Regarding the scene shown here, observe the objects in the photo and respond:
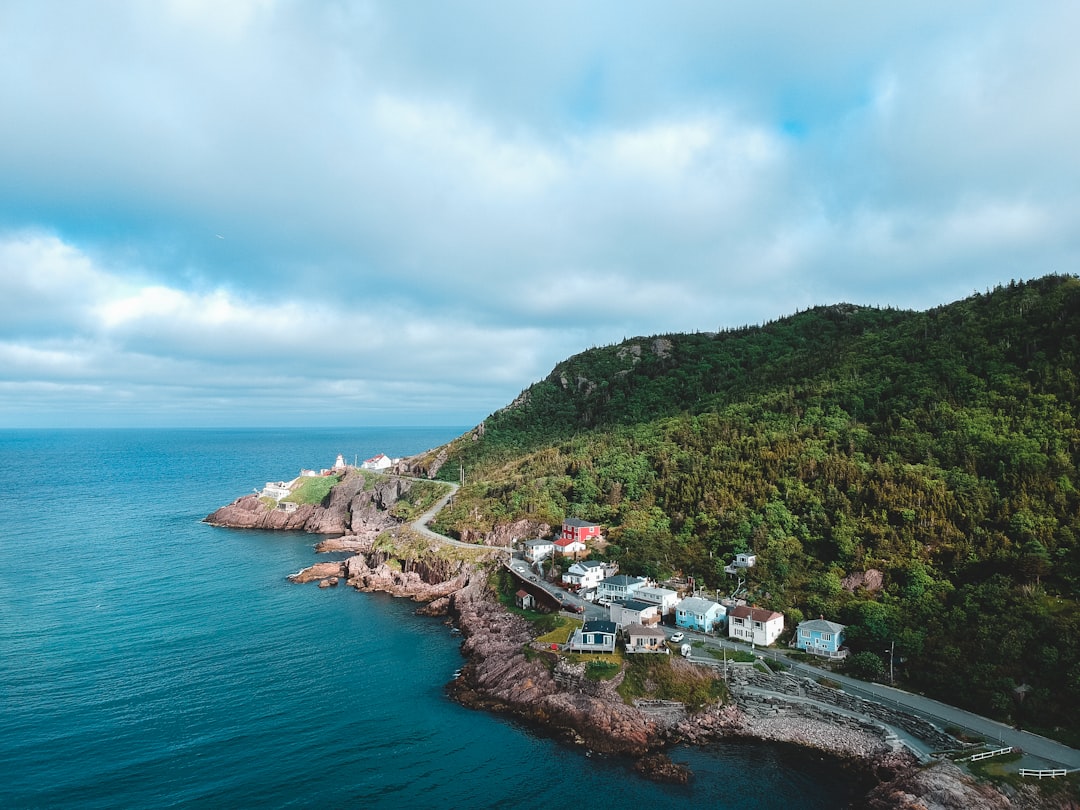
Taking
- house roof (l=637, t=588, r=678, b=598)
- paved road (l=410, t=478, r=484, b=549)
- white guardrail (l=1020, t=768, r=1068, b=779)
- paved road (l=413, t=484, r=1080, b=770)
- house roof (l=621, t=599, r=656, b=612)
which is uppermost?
paved road (l=410, t=478, r=484, b=549)

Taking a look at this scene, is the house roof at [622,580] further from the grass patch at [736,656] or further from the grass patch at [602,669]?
the grass patch at [602,669]

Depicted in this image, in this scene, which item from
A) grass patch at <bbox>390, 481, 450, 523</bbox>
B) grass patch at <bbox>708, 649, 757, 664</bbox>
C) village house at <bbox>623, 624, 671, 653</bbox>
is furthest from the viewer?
grass patch at <bbox>390, 481, 450, 523</bbox>

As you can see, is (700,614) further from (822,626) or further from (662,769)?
(662,769)

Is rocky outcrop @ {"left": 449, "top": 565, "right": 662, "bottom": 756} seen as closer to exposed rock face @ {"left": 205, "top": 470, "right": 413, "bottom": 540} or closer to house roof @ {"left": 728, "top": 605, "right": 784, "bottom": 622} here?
house roof @ {"left": 728, "top": 605, "right": 784, "bottom": 622}

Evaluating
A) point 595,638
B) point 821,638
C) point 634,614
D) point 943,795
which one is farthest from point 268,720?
point 821,638

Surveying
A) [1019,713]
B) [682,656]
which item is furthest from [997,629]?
[682,656]

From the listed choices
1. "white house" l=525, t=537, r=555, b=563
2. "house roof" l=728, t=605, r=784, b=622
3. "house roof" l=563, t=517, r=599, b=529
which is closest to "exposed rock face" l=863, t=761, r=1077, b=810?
"house roof" l=728, t=605, r=784, b=622

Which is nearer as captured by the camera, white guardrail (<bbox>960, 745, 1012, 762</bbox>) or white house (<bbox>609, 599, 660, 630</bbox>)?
white guardrail (<bbox>960, 745, 1012, 762</bbox>)
